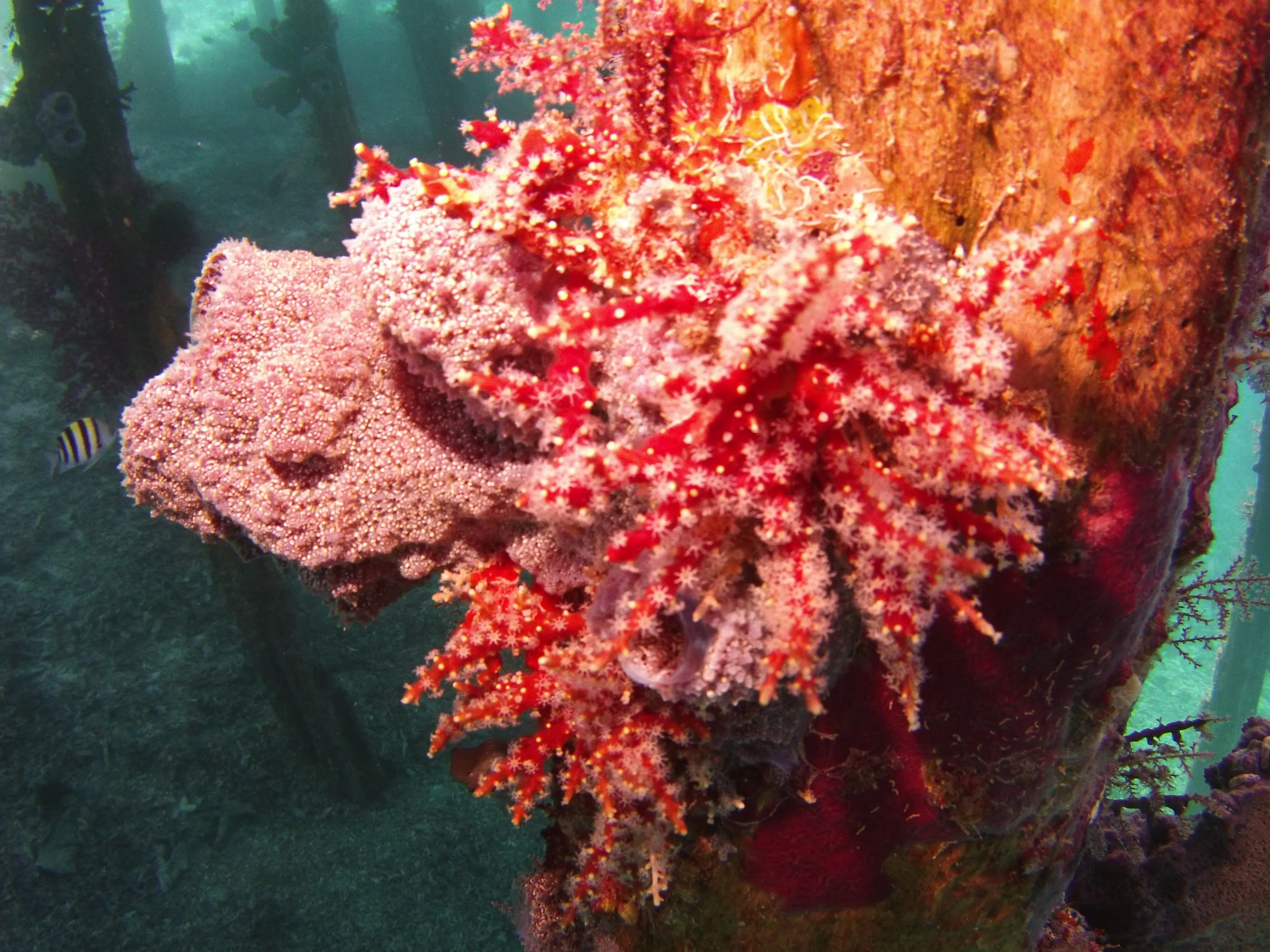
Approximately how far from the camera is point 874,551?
1.79m

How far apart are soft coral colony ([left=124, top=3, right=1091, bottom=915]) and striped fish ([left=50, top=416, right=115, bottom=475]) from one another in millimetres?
4148

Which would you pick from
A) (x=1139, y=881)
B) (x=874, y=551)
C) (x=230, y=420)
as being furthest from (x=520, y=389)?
(x=1139, y=881)

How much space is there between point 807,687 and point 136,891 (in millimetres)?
9018

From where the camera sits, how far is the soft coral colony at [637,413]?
174 cm

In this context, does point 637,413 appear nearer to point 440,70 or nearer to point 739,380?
point 739,380

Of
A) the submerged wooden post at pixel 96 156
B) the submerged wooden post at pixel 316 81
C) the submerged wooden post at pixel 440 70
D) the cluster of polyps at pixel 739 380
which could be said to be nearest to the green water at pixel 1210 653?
the cluster of polyps at pixel 739 380

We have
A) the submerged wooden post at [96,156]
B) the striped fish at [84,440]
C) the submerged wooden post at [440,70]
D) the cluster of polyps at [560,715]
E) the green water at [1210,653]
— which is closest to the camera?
the cluster of polyps at [560,715]

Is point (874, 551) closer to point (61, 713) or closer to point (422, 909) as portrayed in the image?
point (422, 909)

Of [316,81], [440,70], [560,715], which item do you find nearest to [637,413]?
[560,715]

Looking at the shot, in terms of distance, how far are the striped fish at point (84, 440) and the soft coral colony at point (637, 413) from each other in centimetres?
415

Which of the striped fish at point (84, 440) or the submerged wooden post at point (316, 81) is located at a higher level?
the submerged wooden post at point (316, 81)

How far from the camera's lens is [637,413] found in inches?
76.4

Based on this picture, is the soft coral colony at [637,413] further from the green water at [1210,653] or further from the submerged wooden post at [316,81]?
the submerged wooden post at [316,81]

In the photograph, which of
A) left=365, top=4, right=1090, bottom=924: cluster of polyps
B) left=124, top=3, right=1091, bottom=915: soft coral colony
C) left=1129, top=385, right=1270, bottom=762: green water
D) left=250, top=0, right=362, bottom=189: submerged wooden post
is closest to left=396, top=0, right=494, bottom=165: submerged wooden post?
left=250, top=0, right=362, bottom=189: submerged wooden post
